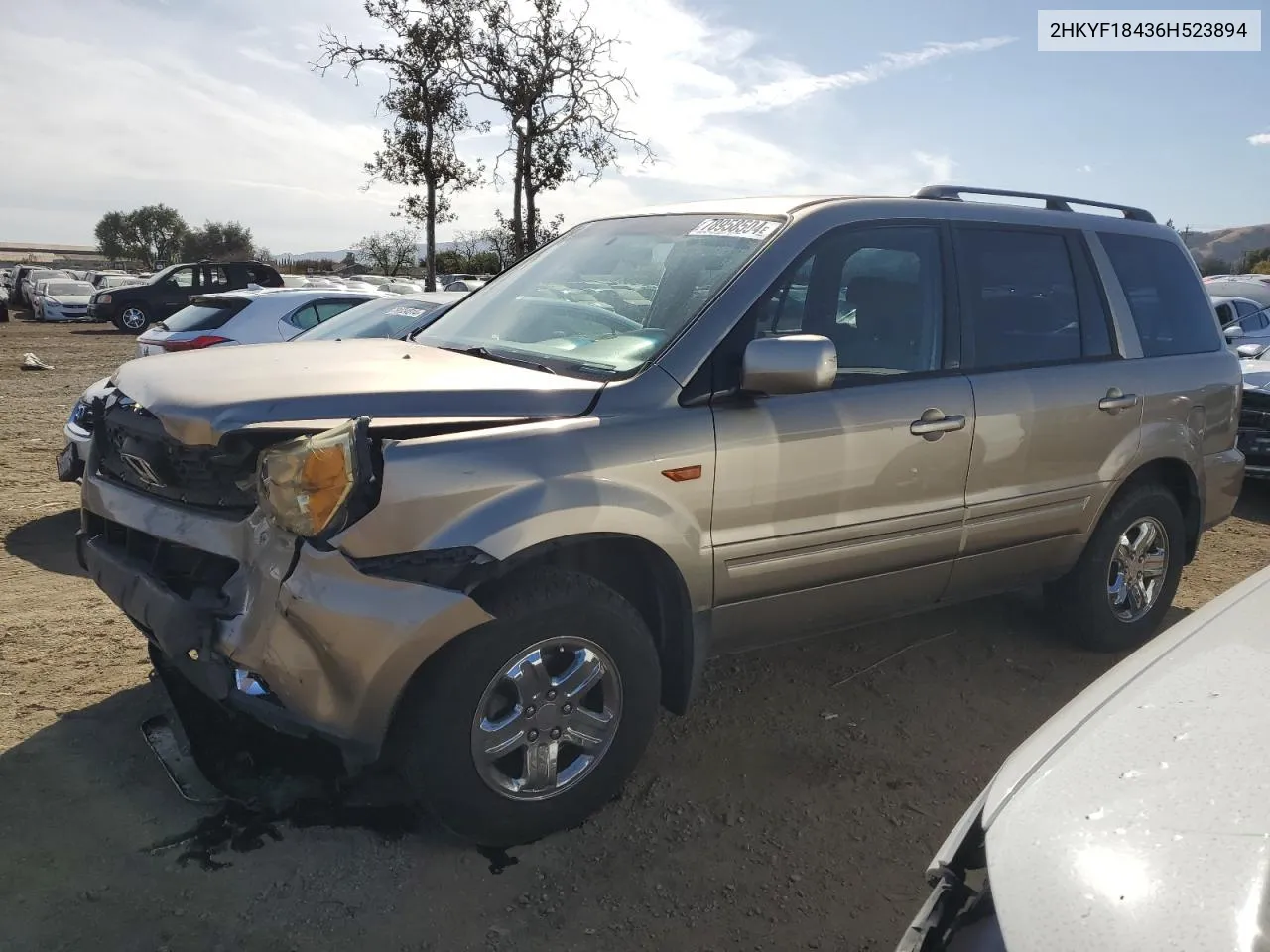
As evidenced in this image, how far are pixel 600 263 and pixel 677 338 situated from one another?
0.82m

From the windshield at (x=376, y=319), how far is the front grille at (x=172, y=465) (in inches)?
149

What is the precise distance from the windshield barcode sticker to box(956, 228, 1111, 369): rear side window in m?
0.88

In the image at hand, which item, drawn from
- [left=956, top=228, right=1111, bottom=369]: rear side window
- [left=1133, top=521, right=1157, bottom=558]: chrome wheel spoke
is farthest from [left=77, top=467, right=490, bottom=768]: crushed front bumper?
[left=1133, top=521, right=1157, bottom=558]: chrome wheel spoke

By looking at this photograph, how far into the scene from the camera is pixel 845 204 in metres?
3.47

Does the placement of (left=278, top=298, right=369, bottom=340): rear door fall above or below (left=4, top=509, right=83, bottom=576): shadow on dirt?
above

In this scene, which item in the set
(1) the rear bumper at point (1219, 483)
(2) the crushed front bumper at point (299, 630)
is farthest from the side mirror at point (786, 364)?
(1) the rear bumper at point (1219, 483)

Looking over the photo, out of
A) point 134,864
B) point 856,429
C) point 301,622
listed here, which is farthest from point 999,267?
point 134,864

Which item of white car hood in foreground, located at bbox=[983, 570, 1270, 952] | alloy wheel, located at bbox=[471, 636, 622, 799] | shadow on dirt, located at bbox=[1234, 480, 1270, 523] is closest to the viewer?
white car hood in foreground, located at bbox=[983, 570, 1270, 952]

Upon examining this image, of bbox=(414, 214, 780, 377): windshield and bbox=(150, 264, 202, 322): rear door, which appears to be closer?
bbox=(414, 214, 780, 377): windshield

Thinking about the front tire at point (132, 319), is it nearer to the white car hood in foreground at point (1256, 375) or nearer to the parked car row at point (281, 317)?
the parked car row at point (281, 317)

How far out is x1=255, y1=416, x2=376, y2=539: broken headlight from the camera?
2441 mm

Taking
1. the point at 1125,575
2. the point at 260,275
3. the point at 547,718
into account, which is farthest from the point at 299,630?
the point at 260,275

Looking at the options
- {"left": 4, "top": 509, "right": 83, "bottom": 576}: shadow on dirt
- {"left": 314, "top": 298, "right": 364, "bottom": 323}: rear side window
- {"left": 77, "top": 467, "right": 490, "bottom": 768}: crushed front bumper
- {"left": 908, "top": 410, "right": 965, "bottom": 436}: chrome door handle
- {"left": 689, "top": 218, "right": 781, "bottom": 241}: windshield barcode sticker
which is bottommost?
{"left": 4, "top": 509, "right": 83, "bottom": 576}: shadow on dirt

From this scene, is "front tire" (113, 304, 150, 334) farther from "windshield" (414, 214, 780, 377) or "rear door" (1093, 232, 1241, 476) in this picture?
"rear door" (1093, 232, 1241, 476)
